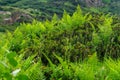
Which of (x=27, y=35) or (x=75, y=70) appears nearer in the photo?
(x=75, y=70)

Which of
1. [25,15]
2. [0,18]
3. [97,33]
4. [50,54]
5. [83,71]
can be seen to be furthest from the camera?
[0,18]

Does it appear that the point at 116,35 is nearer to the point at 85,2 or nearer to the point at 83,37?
the point at 83,37

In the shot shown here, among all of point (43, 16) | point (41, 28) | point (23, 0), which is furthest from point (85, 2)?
point (41, 28)

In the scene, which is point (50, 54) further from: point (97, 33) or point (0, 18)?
point (0, 18)

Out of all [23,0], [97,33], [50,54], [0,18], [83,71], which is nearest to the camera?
[83,71]

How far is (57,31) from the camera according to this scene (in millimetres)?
10578

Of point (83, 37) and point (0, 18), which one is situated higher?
point (83, 37)

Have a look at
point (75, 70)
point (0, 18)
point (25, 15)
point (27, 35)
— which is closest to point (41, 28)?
point (27, 35)

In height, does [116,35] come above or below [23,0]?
above

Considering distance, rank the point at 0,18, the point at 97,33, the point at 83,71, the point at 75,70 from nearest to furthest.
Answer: the point at 83,71 < the point at 75,70 < the point at 97,33 < the point at 0,18

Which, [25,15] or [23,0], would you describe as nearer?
[25,15]

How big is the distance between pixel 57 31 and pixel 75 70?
12.0 ft

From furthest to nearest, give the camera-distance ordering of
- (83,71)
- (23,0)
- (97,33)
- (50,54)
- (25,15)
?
1. (23,0)
2. (25,15)
3. (97,33)
4. (50,54)
5. (83,71)

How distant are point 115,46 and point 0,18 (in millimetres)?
96401
